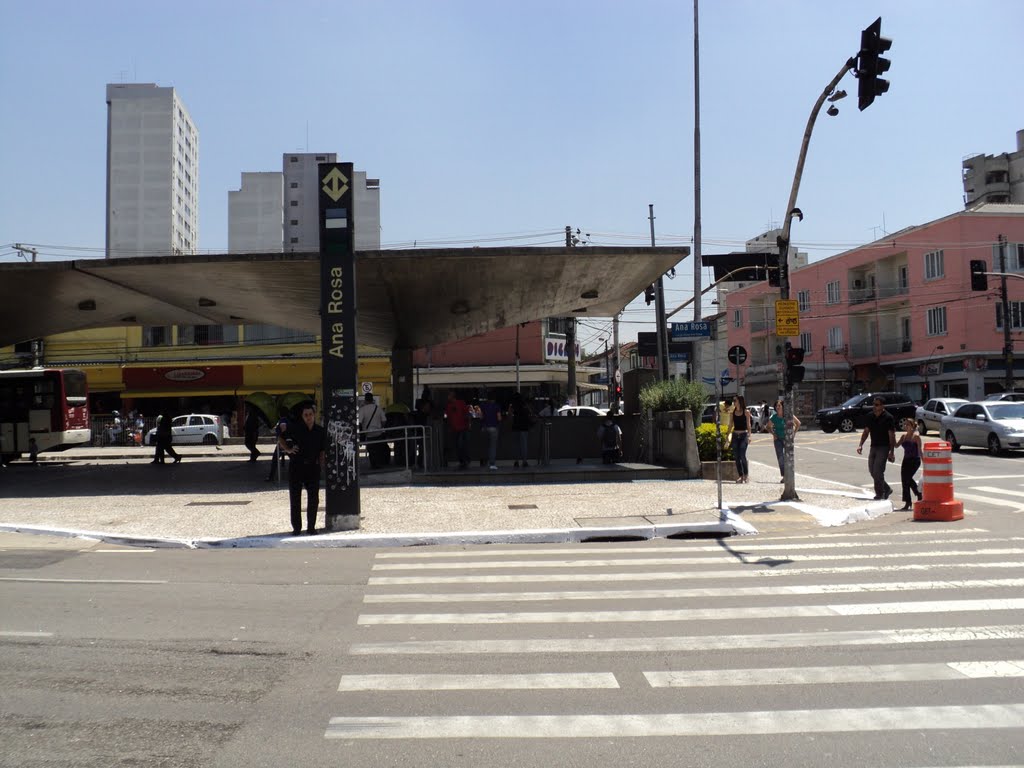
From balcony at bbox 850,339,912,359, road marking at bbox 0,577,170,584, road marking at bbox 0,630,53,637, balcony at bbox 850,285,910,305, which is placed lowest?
road marking at bbox 0,577,170,584

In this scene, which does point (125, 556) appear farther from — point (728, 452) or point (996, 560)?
point (728, 452)

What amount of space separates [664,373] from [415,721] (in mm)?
24173

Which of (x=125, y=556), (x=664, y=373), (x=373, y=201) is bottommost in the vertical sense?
(x=125, y=556)

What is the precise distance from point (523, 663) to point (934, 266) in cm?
5186

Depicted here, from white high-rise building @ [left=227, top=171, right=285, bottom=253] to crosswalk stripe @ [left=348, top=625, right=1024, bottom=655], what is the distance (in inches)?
3218

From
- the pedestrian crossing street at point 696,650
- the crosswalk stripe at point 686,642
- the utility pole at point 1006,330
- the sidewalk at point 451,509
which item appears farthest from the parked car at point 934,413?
the crosswalk stripe at point 686,642

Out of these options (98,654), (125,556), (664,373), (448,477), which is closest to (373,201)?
(664,373)

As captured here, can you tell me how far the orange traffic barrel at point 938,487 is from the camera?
44.3 ft

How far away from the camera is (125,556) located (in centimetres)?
1140

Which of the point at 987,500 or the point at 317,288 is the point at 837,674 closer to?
the point at 987,500

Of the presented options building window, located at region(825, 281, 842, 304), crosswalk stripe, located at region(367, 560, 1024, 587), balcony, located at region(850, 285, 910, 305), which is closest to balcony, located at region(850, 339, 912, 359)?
balcony, located at region(850, 285, 910, 305)

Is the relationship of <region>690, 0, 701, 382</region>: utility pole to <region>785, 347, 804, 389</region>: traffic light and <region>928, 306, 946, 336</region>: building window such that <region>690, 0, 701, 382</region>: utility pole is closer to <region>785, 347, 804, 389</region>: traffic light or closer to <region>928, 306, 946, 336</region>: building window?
<region>785, 347, 804, 389</region>: traffic light

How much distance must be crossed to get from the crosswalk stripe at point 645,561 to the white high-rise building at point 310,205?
58.6 m

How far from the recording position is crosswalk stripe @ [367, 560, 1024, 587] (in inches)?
359
